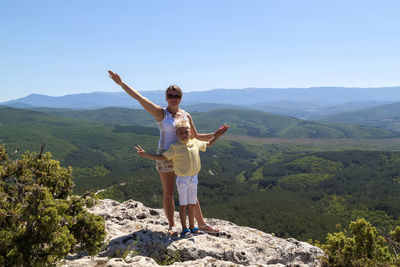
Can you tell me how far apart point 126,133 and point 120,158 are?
41.3 m

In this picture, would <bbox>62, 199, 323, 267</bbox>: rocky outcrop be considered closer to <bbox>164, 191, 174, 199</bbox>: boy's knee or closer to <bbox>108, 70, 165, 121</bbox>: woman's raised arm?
<bbox>164, 191, 174, 199</bbox>: boy's knee

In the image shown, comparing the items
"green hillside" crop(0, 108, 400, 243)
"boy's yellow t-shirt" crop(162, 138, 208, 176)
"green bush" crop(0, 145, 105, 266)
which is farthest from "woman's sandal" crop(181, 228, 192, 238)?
"green hillside" crop(0, 108, 400, 243)

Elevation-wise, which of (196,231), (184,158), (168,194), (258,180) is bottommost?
(258,180)

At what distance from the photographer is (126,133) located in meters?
191

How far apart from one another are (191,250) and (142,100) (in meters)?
4.30

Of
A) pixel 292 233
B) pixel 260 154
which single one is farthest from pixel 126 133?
pixel 292 233

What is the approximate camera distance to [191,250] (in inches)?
295

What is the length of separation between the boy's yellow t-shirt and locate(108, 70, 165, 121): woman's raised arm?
3.30ft

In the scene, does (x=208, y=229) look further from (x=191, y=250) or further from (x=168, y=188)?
(x=168, y=188)

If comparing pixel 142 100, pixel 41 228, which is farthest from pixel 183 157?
pixel 41 228

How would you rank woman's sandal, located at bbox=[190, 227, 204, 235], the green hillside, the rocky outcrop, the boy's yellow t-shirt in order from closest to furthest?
the rocky outcrop < the boy's yellow t-shirt < woman's sandal, located at bbox=[190, 227, 204, 235] < the green hillside

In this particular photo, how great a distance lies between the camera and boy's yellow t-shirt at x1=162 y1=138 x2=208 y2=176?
7727 millimetres

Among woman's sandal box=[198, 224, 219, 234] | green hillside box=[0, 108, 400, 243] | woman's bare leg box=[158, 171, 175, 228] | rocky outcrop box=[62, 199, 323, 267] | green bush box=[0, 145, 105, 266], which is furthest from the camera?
green hillside box=[0, 108, 400, 243]

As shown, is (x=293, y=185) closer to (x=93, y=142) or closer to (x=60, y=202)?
(x=60, y=202)
